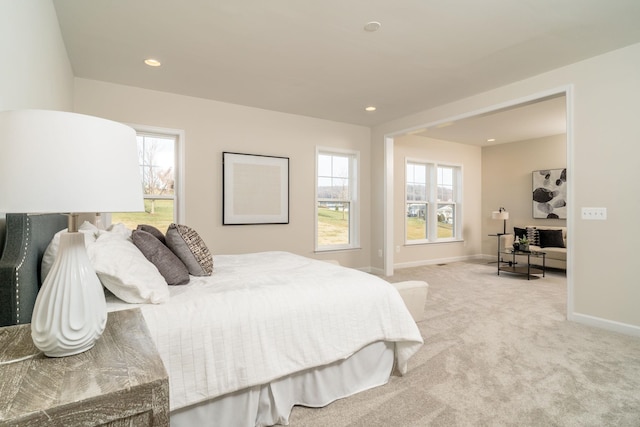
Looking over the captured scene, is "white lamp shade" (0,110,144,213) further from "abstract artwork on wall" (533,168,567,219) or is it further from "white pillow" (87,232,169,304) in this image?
"abstract artwork on wall" (533,168,567,219)

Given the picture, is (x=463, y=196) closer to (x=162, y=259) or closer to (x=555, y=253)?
(x=555, y=253)

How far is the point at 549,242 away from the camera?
5.95m

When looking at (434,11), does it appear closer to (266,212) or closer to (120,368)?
(120,368)

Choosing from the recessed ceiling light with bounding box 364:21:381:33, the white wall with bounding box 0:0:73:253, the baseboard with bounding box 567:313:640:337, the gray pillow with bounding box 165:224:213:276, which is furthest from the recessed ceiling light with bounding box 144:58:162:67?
the baseboard with bounding box 567:313:640:337

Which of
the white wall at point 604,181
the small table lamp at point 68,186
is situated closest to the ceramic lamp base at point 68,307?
the small table lamp at point 68,186

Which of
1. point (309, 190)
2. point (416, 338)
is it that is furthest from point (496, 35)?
point (309, 190)

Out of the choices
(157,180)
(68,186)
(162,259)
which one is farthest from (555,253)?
(68,186)

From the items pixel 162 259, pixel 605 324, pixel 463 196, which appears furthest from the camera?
pixel 463 196

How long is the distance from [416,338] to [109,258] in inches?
71.6

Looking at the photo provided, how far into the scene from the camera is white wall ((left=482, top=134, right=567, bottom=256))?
257 inches

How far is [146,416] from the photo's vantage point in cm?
77

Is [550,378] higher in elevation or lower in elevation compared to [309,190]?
lower

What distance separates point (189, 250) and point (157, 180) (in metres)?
2.32

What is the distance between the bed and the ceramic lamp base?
1.26 feet
